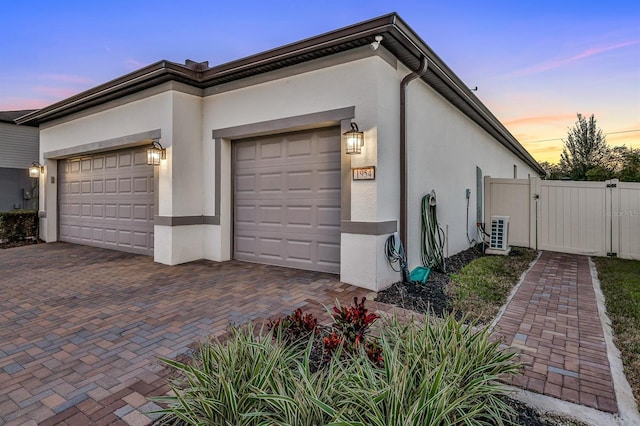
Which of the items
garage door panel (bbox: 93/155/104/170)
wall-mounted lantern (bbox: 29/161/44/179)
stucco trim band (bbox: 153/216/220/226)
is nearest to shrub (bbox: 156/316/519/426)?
stucco trim band (bbox: 153/216/220/226)

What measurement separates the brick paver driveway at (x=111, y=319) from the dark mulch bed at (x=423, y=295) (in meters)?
0.57

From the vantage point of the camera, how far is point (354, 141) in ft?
16.1

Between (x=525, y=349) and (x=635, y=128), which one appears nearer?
(x=525, y=349)

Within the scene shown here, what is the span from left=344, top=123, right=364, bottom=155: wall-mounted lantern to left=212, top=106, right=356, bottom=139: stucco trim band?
34 cm

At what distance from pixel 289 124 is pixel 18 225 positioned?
30.9 ft

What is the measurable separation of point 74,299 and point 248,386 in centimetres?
376

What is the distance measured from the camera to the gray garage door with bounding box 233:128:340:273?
5719 mm

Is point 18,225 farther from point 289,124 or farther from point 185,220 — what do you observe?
point 289,124

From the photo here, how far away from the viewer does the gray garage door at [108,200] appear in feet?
25.3

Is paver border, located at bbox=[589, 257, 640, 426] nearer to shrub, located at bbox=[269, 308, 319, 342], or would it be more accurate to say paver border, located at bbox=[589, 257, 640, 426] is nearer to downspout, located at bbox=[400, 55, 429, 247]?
shrub, located at bbox=[269, 308, 319, 342]

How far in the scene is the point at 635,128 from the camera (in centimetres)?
2162

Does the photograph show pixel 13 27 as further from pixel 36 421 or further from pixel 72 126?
pixel 36 421

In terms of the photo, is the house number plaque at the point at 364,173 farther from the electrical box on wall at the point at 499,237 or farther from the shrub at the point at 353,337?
the electrical box on wall at the point at 499,237

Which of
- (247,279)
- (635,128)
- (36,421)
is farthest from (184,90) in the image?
(635,128)
